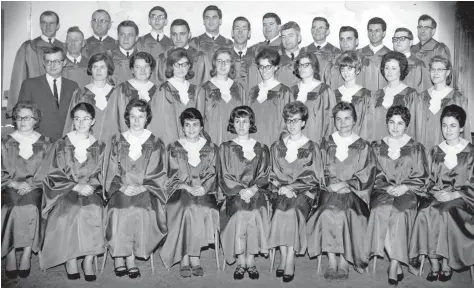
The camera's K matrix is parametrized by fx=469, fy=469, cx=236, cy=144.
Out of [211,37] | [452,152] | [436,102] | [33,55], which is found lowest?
[452,152]

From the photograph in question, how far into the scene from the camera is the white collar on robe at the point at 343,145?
12.6 ft

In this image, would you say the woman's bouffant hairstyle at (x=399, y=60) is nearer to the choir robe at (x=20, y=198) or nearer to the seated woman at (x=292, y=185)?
the seated woman at (x=292, y=185)

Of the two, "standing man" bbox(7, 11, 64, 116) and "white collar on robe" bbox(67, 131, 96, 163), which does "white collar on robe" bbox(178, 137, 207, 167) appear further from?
"standing man" bbox(7, 11, 64, 116)

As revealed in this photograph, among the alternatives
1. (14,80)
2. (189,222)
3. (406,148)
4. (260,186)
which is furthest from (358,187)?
(14,80)

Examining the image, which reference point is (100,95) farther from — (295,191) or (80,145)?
(295,191)

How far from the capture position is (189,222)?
358 centimetres

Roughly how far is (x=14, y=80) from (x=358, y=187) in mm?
3606

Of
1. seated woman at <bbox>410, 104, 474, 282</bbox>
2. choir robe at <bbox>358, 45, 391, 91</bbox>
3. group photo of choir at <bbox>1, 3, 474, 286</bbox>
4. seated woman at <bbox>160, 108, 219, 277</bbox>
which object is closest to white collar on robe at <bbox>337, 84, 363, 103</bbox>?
group photo of choir at <bbox>1, 3, 474, 286</bbox>

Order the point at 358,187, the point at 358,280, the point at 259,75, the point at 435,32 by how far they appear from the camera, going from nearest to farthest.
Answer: the point at 358,280
the point at 358,187
the point at 259,75
the point at 435,32

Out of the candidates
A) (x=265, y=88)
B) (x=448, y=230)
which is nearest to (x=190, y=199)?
(x=265, y=88)

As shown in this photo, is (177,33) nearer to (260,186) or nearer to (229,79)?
(229,79)

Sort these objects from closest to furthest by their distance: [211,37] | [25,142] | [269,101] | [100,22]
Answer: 1. [25,142]
2. [269,101]
3. [100,22]
4. [211,37]

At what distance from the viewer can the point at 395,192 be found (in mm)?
3654

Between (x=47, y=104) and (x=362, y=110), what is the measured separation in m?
2.94
